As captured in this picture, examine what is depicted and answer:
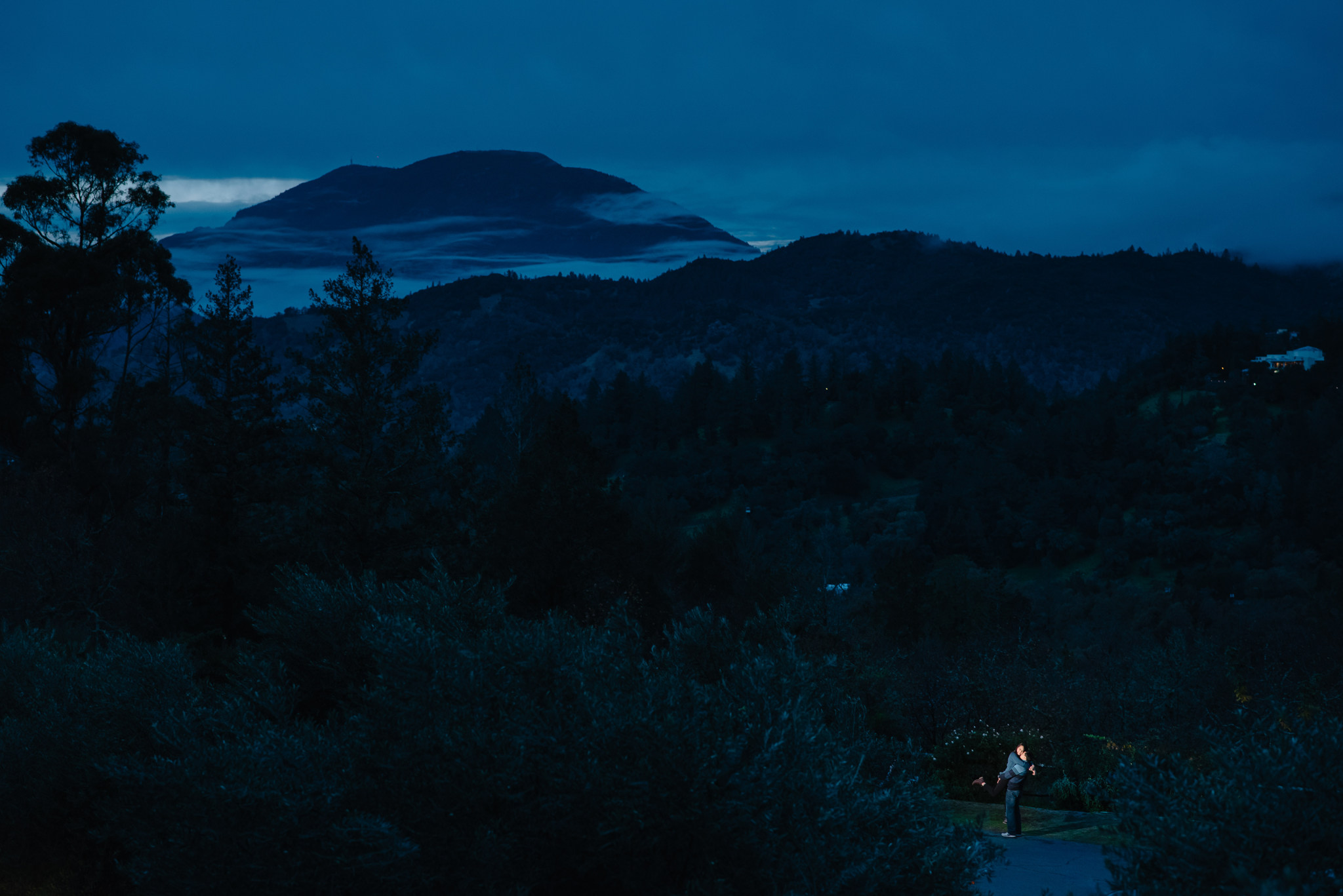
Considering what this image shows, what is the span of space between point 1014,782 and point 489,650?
6.28 meters

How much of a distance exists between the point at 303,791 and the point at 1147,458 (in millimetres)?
82600

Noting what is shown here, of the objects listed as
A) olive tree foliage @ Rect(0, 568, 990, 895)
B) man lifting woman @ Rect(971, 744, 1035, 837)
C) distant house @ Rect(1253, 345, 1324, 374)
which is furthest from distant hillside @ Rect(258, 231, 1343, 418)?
olive tree foliage @ Rect(0, 568, 990, 895)

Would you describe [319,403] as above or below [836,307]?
below

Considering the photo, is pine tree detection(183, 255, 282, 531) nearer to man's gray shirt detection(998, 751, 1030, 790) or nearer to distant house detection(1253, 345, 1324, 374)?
man's gray shirt detection(998, 751, 1030, 790)

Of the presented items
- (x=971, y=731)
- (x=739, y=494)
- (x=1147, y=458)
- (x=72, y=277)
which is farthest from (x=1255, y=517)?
(x=72, y=277)

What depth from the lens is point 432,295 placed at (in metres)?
133

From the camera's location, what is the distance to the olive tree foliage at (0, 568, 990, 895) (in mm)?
5164

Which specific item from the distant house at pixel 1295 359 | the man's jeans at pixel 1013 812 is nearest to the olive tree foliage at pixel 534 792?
the man's jeans at pixel 1013 812

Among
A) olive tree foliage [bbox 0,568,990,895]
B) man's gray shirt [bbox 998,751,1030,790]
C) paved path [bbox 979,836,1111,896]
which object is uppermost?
olive tree foliage [bbox 0,568,990,895]

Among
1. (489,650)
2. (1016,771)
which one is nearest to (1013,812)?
(1016,771)

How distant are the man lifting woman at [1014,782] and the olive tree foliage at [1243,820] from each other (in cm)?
575

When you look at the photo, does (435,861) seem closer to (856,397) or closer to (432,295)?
(856,397)

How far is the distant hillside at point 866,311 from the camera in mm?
122062

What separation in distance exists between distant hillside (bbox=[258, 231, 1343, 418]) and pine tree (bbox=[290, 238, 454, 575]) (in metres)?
79.0
